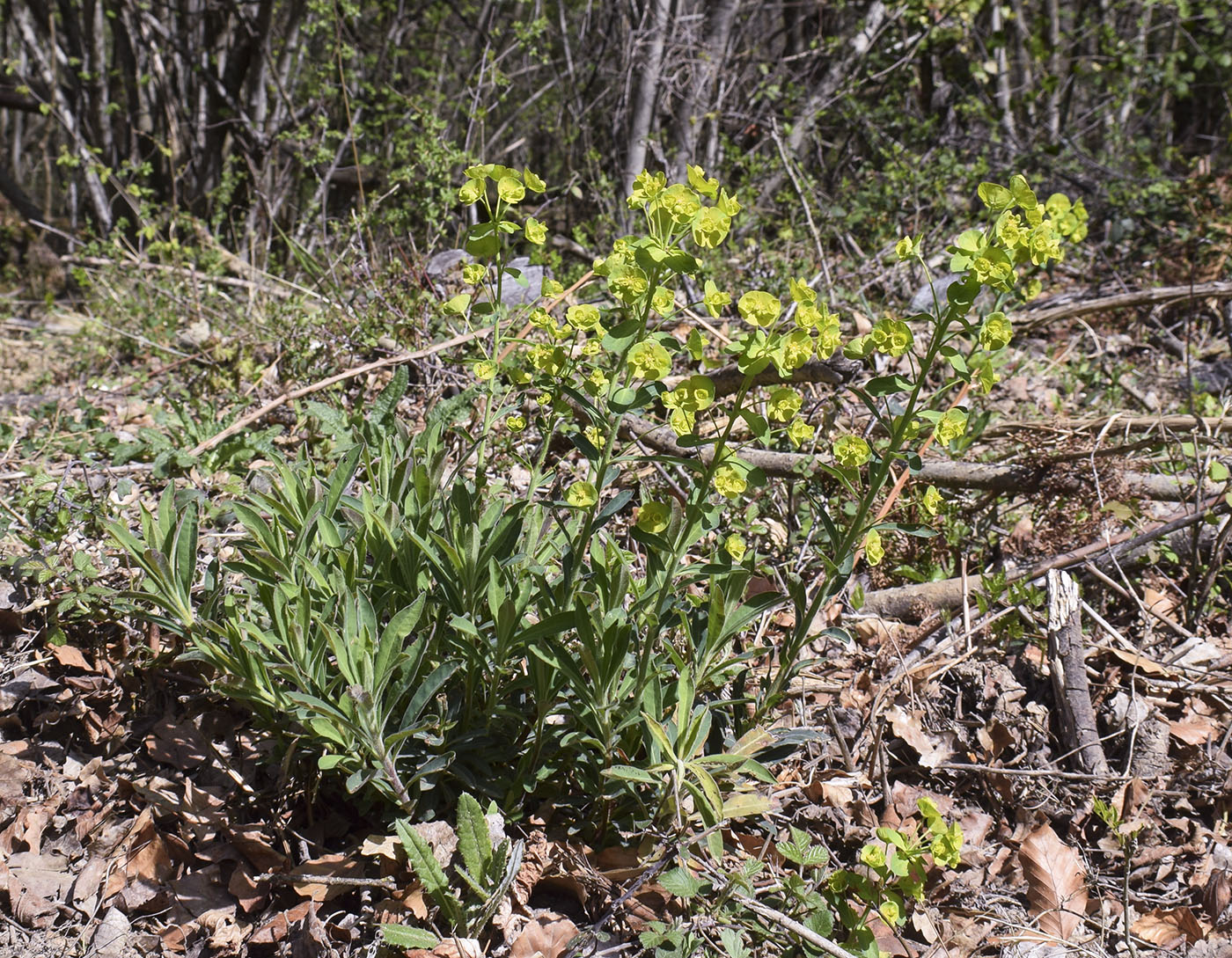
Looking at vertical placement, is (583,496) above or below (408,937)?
above

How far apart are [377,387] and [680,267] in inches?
105

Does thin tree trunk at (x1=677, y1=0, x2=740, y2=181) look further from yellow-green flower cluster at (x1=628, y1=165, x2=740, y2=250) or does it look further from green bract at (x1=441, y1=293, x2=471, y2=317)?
yellow-green flower cluster at (x1=628, y1=165, x2=740, y2=250)

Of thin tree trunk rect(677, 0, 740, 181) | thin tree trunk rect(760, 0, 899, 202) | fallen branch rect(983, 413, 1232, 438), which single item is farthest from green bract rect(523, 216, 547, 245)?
thin tree trunk rect(760, 0, 899, 202)

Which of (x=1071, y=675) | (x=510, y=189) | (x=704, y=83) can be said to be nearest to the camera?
(x=510, y=189)

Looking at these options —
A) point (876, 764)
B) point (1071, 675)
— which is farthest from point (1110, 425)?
point (876, 764)

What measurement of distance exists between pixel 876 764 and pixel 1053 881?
1.59ft

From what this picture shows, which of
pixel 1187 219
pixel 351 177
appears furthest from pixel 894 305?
pixel 351 177

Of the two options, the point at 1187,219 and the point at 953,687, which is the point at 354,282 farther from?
the point at 1187,219

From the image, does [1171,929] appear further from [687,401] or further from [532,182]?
[532,182]

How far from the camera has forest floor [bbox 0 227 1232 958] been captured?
2.00 meters

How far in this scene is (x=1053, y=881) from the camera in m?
2.18

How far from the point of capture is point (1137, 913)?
2186 mm

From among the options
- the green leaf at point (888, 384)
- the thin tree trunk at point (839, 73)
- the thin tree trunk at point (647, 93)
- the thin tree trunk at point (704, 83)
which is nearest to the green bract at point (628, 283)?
the green leaf at point (888, 384)

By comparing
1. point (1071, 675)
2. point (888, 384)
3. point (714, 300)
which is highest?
point (714, 300)
